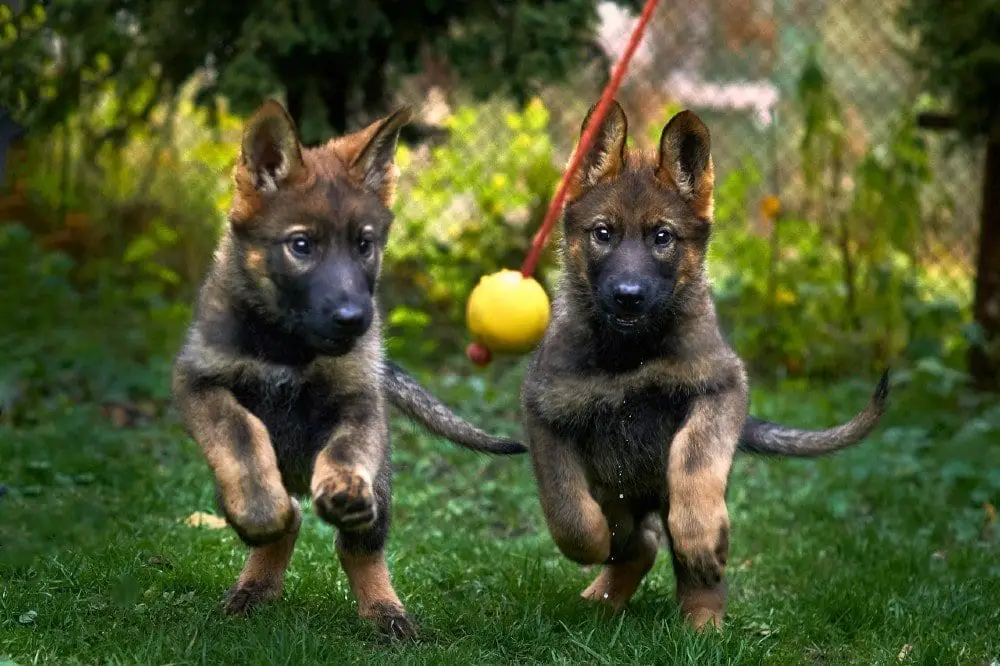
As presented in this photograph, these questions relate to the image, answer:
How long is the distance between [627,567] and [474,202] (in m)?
5.63

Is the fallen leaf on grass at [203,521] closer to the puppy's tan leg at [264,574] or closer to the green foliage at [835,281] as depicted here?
the puppy's tan leg at [264,574]

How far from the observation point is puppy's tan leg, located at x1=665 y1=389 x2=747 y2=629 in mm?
3979

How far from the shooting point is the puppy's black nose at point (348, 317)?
3.73m

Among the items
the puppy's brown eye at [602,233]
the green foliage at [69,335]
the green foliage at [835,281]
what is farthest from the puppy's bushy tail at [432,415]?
the green foliage at [835,281]

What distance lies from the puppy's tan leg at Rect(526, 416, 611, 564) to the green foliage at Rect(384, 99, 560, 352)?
4.83 m

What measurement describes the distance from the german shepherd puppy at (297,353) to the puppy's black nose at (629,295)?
29.6 inches

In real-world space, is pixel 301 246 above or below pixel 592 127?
below

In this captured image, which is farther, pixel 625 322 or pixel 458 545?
pixel 458 545

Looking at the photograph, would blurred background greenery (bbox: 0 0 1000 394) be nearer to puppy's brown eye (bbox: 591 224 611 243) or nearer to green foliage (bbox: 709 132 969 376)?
green foliage (bbox: 709 132 969 376)

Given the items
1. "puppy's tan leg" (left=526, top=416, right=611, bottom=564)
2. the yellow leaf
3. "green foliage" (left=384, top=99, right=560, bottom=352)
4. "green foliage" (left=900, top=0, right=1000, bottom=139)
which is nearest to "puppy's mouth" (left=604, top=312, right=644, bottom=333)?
"puppy's tan leg" (left=526, top=416, right=611, bottom=564)

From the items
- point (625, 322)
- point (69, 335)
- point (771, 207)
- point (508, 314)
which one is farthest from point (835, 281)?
point (625, 322)

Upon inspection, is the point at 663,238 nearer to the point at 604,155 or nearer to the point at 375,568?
the point at 604,155

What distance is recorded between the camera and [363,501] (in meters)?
3.61

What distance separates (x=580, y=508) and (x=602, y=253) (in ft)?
2.78
